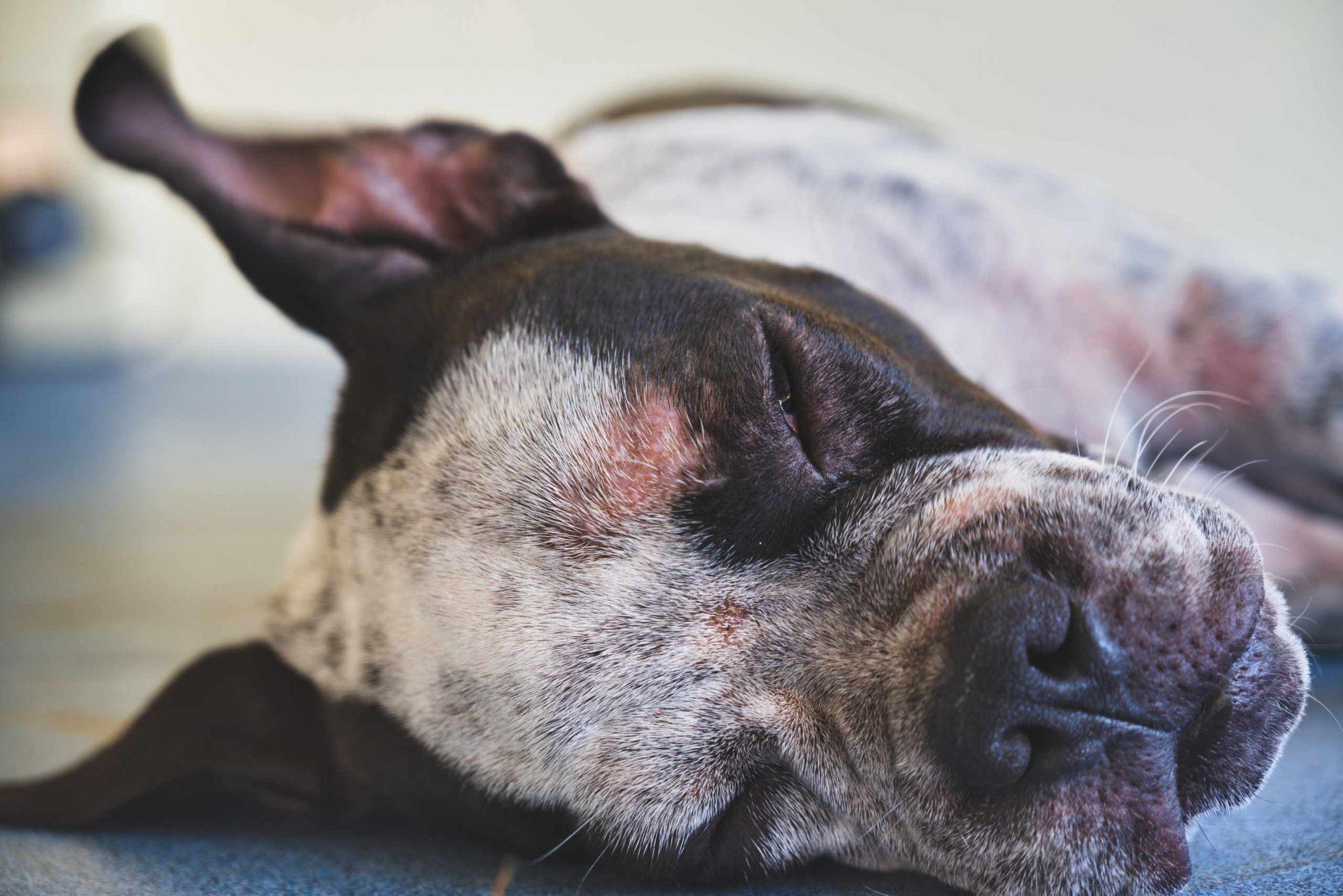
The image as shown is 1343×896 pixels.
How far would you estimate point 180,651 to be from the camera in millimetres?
2766

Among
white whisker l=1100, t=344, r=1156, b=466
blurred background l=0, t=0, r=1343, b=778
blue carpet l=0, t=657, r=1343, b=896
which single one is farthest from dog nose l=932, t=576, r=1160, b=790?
blurred background l=0, t=0, r=1343, b=778

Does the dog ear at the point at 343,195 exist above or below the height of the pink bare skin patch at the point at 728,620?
above

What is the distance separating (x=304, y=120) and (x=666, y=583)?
2.97m

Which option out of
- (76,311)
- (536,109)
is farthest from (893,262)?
(76,311)

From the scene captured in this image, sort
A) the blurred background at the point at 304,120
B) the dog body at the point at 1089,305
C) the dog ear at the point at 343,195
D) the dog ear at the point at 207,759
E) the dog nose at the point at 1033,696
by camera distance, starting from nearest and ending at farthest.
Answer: the dog nose at the point at 1033,696, the dog ear at the point at 207,759, the dog ear at the point at 343,195, the dog body at the point at 1089,305, the blurred background at the point at 304,120

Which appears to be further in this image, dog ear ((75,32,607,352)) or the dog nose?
dog ear ((75,32,607,352))

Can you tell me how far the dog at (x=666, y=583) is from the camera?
49.3 inches

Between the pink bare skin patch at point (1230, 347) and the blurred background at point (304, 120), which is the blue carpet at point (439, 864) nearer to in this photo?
the pink bare skin patch at point (1230, 347)

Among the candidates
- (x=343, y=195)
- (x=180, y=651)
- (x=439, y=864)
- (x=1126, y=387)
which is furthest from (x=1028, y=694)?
(x=180, y=651)

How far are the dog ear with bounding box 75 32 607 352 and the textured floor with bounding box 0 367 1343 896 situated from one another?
0.69 feet

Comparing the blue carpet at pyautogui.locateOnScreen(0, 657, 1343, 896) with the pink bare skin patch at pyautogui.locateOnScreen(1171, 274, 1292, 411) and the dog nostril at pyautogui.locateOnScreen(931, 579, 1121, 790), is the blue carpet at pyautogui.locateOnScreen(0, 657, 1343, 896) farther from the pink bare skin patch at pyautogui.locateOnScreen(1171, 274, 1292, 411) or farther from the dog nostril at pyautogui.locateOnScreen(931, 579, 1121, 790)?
the pink bare skin patch at pyautogui.locateOnScreen(1171, 274, 1292, 411)

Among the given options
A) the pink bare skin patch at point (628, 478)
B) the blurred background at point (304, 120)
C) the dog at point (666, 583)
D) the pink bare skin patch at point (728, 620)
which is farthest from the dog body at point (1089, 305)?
the blurred background at point (304, 120)

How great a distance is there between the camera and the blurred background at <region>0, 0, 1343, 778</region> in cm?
454

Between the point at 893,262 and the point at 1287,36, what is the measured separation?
15.7 feet
